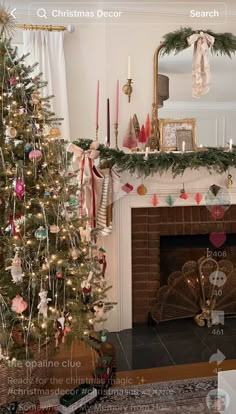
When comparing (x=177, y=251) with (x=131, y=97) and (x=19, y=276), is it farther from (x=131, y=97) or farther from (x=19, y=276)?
(x=19, y=276)

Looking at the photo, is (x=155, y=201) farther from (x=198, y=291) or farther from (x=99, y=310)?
(x=99, y=310)

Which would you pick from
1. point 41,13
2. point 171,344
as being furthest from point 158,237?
point 41,13

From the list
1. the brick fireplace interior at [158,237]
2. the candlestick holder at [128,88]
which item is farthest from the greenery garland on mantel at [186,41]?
the brick fireplace interior at [158,237]

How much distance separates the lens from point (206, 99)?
2998mm

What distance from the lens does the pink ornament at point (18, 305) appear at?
74.5 inches

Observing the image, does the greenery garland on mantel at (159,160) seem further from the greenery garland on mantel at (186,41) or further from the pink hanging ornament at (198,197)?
the greenery garland on mantel at (186,41)

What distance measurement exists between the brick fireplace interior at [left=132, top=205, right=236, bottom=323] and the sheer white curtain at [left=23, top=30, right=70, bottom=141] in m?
0.90

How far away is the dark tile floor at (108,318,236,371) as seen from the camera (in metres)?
2.55

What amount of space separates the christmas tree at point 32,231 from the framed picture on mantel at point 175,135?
3.21ft

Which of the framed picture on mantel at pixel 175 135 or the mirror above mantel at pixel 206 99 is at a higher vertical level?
the mirror above mantel at pixel 206 99

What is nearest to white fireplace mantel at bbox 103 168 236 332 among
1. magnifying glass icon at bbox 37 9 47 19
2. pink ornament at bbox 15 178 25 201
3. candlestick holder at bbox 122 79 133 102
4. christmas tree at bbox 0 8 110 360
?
candlestick holder at bbox 122 79 133 102

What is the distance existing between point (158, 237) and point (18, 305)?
4.57ft

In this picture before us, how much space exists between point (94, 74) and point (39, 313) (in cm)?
180

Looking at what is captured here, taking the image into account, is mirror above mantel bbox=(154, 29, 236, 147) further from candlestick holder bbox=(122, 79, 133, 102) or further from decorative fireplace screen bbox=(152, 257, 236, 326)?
decorative fireplace screen bbox=(152, 257, 236, 326)
